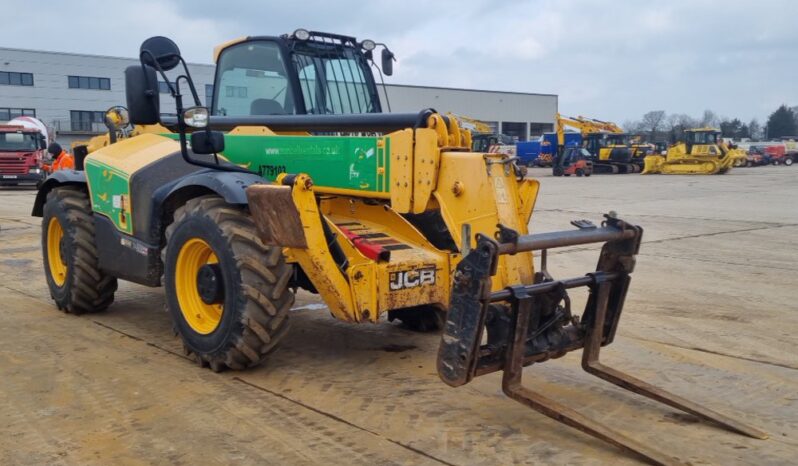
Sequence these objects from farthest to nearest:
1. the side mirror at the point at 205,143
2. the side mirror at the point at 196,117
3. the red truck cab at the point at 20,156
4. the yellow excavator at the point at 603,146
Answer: the yellow excavator at the point at 603,146
the red truck cab at the point at 20,156
the side mirror at the point at 205,143
the side mirror at the point at 196,117

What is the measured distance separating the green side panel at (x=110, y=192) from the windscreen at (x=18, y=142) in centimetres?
2433

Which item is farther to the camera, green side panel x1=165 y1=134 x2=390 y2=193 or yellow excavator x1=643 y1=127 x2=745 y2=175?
yellow excavator x1=643 y1=127 x2=745 y2=175

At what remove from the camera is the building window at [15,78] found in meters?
55.7

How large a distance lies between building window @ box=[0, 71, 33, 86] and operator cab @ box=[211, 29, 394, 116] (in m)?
57.4

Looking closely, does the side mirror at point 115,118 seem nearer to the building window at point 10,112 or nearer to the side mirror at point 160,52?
the side mirror at point 160,52

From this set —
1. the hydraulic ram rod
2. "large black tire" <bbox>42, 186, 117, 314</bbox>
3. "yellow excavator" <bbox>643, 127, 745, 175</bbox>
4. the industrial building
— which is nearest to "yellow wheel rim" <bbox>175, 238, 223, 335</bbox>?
"large black tire" <bbox>42, 186, 117, 314</bbox>

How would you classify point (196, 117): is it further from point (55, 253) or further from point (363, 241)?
point (55, 253)

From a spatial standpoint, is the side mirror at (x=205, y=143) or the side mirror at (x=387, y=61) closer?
the side mirror at (x=205, y=143)

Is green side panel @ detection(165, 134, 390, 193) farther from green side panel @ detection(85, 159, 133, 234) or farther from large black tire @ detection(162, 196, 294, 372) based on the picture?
green side panel @ detection(85, 159, 133, 234)

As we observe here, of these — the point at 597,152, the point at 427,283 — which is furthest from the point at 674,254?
the point at 597,152

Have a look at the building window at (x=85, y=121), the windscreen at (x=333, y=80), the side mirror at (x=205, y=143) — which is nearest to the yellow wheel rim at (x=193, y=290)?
the side mirror at (x=205, y=143)

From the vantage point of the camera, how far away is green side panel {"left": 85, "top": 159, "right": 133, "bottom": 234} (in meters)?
5.93

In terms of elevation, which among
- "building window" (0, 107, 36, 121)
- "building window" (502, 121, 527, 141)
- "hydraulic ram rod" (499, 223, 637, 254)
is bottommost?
"hydraulic ram rod" (499, 223, 637, 254)

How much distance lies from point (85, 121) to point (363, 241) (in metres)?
60.4
